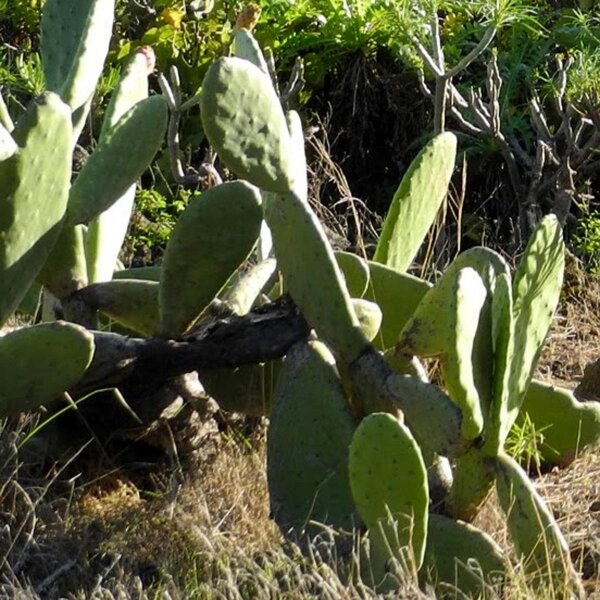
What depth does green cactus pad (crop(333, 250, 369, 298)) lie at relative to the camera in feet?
11.0

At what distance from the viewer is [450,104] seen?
198 inches

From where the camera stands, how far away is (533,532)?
2.75 meters

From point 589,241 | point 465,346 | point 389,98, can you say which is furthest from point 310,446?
point 389,98

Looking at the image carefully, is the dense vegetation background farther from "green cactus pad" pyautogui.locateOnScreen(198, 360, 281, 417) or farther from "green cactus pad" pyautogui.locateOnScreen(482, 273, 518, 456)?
"green cactus pad" pyautogui.locateOnScreen(482, 273, 518, 456)

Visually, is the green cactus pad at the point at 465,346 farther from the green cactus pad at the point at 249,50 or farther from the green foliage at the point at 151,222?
the green foliage at the point at 151,222

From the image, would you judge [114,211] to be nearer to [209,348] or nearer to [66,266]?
[66,266]

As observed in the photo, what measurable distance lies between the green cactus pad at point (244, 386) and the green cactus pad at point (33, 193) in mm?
549

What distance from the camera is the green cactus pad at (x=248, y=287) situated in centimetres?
326

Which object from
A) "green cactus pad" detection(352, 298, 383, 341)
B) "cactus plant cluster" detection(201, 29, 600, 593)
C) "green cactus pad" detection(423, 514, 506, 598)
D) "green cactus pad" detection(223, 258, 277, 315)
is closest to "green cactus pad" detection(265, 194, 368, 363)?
"cactus plant cluster" detection(201, 29, 600, 593)

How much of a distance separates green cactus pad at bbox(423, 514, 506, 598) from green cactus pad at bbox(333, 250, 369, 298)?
2.46ft

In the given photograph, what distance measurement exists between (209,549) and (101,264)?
97cm

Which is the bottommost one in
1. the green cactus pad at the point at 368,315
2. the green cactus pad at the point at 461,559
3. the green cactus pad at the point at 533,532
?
the green cactus pad at the point at 461,559

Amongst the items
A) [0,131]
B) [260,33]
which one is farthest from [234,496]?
[260,33]

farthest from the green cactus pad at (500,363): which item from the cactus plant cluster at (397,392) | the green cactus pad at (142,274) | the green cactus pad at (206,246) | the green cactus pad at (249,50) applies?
the green cactus pad at (142,274)
